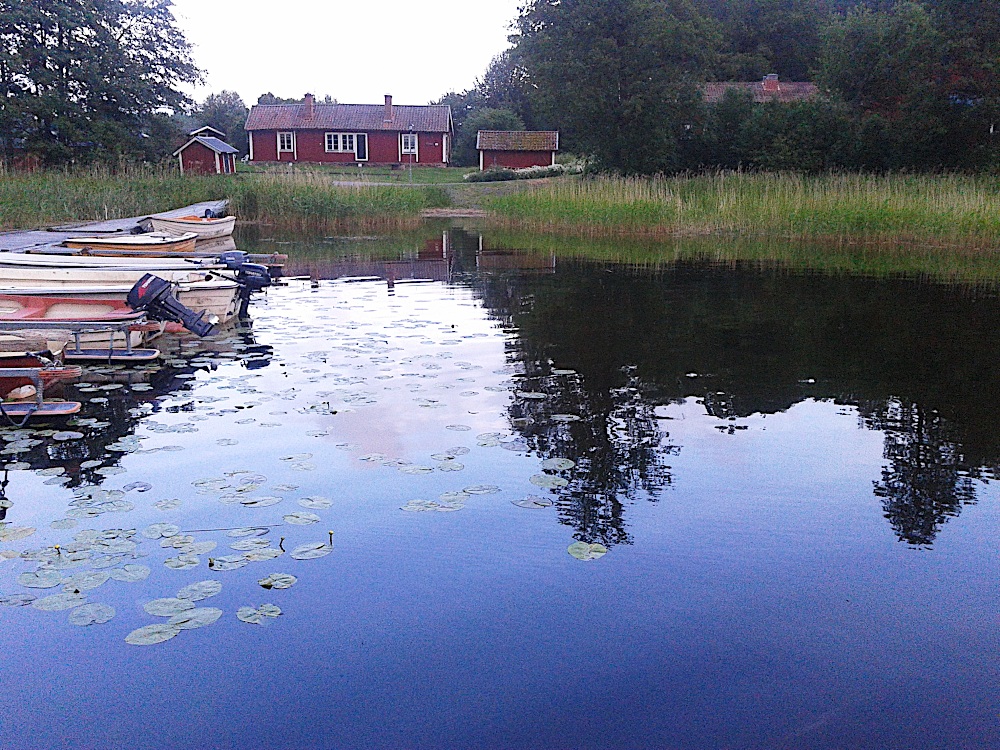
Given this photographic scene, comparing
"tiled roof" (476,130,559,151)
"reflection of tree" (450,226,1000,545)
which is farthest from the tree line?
"reflection of tree" (450,226,1000,545)

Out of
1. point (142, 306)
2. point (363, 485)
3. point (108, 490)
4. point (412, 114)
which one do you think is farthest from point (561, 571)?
point (412, 114)

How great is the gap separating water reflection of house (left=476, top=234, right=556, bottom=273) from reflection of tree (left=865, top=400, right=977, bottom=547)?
10.8 metres

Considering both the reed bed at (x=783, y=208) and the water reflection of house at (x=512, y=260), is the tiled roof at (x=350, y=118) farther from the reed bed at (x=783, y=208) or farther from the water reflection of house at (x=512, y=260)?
the water reflection of house at (x=512, y=260)

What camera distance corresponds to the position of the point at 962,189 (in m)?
24.1

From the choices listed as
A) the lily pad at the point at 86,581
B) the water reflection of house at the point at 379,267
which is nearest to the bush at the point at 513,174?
the water reflection of house at the point at 379,267

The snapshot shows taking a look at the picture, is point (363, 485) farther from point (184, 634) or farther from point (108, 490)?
point (184, 634)

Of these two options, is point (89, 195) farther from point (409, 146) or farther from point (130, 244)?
point (409, 146)

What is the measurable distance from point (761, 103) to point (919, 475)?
32.9 metres

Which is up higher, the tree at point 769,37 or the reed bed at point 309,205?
the tree at point 769,37

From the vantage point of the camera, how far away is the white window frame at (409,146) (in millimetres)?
58219

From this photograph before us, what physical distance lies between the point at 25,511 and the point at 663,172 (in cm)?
3434

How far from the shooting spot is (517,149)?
55500 millimetres

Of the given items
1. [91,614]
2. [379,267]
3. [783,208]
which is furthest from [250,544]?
[783,208]

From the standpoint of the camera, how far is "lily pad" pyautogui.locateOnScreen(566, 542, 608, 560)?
16.6ft
